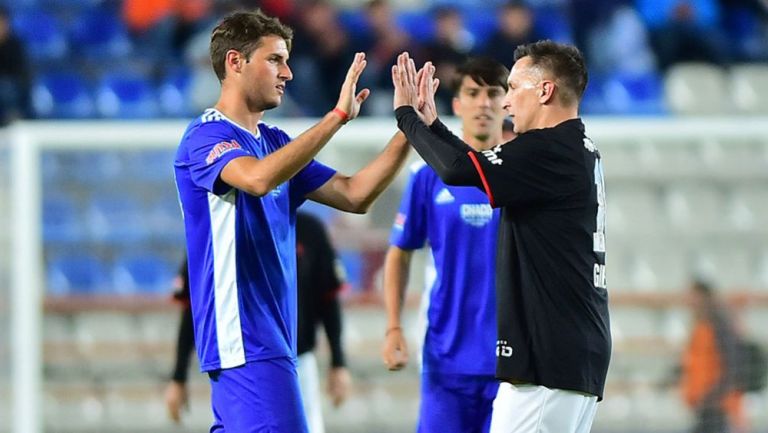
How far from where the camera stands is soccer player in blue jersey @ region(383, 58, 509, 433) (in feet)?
18.2

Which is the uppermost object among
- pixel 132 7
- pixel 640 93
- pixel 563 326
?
pixel 132 7

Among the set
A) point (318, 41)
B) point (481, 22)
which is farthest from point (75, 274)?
point (481, 22)

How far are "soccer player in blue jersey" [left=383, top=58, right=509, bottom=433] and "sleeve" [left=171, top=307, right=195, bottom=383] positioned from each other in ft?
3.79

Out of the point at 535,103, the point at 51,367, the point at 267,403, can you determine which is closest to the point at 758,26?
the point at 51,367

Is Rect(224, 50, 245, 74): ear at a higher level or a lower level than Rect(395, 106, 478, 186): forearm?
higher

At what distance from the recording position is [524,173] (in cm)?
442

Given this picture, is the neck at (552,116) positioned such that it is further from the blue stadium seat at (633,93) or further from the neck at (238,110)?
the blue stadium seat at (633,93)

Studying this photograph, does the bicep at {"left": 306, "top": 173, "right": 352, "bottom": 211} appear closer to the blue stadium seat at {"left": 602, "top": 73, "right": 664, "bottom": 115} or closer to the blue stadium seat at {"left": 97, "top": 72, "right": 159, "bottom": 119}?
the blue stadium seat at {"left": 97, "top": 72, "right": 159, "bottom": 119}

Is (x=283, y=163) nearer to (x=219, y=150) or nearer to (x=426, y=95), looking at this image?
(x=219, y=150)

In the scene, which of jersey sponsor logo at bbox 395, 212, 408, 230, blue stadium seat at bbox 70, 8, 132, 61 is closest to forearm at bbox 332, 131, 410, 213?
jersey sponsor logo at bbox 395, 212, 408, 230

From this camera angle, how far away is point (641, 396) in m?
8.21

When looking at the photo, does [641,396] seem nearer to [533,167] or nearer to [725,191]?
[725,191]

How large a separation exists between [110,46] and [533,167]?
7.67 meters

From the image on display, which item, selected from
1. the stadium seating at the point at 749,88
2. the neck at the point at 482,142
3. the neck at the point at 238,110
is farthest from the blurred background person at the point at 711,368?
the neck at the point at 238,110
